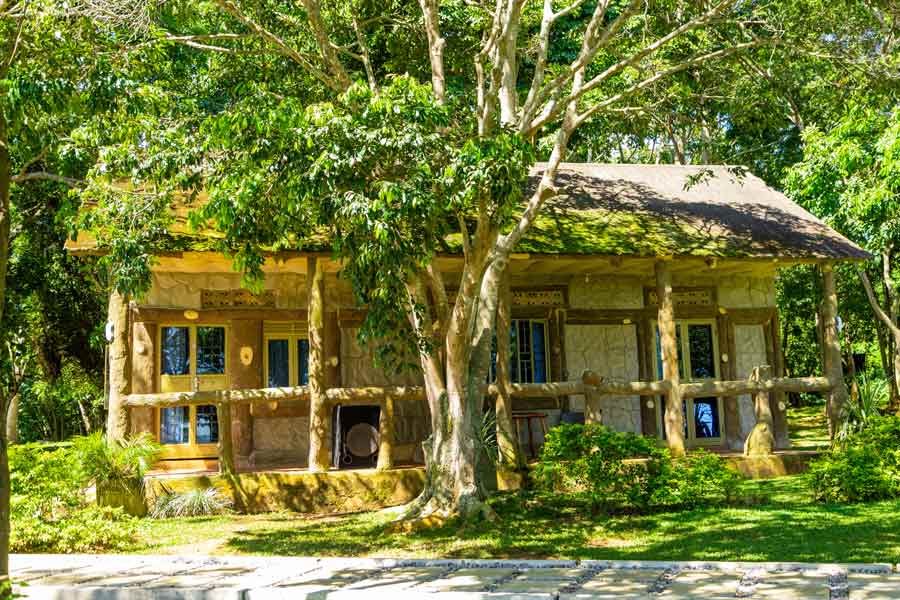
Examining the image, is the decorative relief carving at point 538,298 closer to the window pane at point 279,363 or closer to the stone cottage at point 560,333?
the stone cottage at point 560,333

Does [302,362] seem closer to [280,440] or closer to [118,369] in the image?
[280,440]

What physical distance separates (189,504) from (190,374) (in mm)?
3297

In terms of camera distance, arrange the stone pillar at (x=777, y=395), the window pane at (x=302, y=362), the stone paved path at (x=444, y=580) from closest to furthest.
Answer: the stone paved path at (x=444, y=580) → the window pane at (x=302, y=362) → the stone pillar at (x=777, y=395)

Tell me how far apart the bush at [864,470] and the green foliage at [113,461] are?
28.6 ft

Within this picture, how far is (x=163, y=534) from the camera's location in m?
10.6

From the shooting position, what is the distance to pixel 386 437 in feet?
42.1

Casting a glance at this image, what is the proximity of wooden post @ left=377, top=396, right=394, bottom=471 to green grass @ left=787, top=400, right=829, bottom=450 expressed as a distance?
8.73m

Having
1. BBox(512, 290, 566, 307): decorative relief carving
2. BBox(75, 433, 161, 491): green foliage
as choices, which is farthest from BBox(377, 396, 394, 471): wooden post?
BBox(512, 290, 566, 307): decorative relief carving

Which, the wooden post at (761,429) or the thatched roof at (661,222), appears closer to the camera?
the thatched roof at (661,222)

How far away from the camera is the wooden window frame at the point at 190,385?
47.2 ft

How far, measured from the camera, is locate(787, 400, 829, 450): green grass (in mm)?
19453

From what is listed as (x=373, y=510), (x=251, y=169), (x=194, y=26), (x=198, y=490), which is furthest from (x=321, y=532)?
(x=194, y=26)

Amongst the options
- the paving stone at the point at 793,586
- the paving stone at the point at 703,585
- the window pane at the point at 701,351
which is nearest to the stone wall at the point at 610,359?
the window pane at the point at 701,351

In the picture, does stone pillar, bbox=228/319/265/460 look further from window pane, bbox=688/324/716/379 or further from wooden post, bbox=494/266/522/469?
window pane, bbox=688/324/716/379
